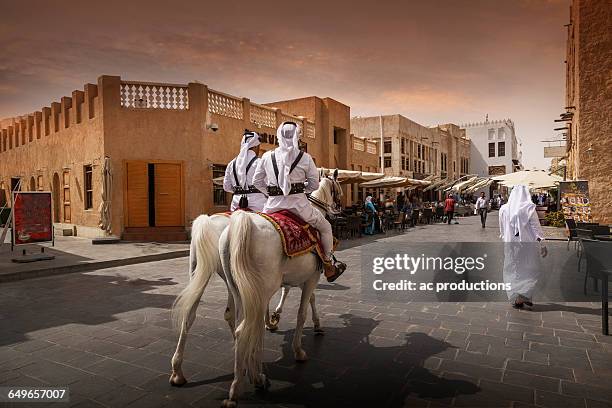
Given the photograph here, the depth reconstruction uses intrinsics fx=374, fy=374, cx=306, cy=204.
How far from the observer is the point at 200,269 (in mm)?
3547

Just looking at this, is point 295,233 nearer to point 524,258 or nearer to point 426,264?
point 524,258

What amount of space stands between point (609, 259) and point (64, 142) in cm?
1931

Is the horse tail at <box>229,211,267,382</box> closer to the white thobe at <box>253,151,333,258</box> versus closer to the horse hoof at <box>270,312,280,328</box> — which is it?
the white thobe at <box>253,151,333,258</box>

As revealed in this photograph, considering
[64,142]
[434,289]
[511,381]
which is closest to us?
[511,381]

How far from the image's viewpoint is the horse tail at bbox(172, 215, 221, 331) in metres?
3.52

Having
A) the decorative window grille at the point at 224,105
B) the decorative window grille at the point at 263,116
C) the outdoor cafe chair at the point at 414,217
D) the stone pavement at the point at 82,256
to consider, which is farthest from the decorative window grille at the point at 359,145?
the stone pavement at the point at 82,256

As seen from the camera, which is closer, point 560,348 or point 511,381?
point 511,381

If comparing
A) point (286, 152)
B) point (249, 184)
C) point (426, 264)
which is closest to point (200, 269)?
point (286, 152)

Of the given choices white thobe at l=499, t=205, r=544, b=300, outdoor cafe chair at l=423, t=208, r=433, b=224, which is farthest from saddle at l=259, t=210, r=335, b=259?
outdoor cafe chair at l=423, t=208, r=433, b=224

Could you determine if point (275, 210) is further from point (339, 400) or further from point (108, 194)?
point (108, 194)

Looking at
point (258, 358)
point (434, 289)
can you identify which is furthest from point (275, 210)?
point (434, 289)

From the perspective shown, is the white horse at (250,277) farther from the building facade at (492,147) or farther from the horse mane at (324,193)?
the building facade at (492,147)

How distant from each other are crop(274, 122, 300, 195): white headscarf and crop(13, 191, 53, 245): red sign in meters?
9.19

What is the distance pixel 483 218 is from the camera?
2012cm
